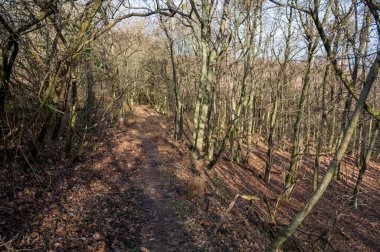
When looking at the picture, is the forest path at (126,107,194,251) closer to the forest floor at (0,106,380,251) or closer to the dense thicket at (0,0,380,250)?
the forest floor at (0,106,380,251)

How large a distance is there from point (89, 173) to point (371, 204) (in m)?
14.2

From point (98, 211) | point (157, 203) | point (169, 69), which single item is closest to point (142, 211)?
point (157, 203)

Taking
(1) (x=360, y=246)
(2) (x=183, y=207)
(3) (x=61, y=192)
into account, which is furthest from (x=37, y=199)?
(1) (x=360, y=246)

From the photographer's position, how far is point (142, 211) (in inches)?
284

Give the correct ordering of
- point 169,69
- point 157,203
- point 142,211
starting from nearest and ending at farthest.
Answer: point 142,211 → point 157,203 → point 169,69

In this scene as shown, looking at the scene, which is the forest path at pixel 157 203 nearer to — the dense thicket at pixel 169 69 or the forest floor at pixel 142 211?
the forest floor at pixel 142 211

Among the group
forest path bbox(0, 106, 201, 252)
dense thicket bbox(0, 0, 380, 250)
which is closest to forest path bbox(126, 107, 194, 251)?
forest path bbox(0, 106, 201, 252)

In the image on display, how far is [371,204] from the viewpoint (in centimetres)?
1466

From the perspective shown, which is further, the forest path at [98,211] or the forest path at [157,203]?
the forest path at [157,203]

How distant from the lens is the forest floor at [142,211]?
566cm

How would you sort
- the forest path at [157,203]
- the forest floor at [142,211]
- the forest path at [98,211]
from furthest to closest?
1. the forest path at [157,203]
2. the forest floor at [142,211]
3. the forest path at [98,211]

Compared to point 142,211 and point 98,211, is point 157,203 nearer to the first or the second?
point 142,211

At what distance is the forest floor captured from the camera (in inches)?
223

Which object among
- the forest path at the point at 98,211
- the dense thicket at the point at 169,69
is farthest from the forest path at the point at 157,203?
the dense thicket at the point at 169,69
